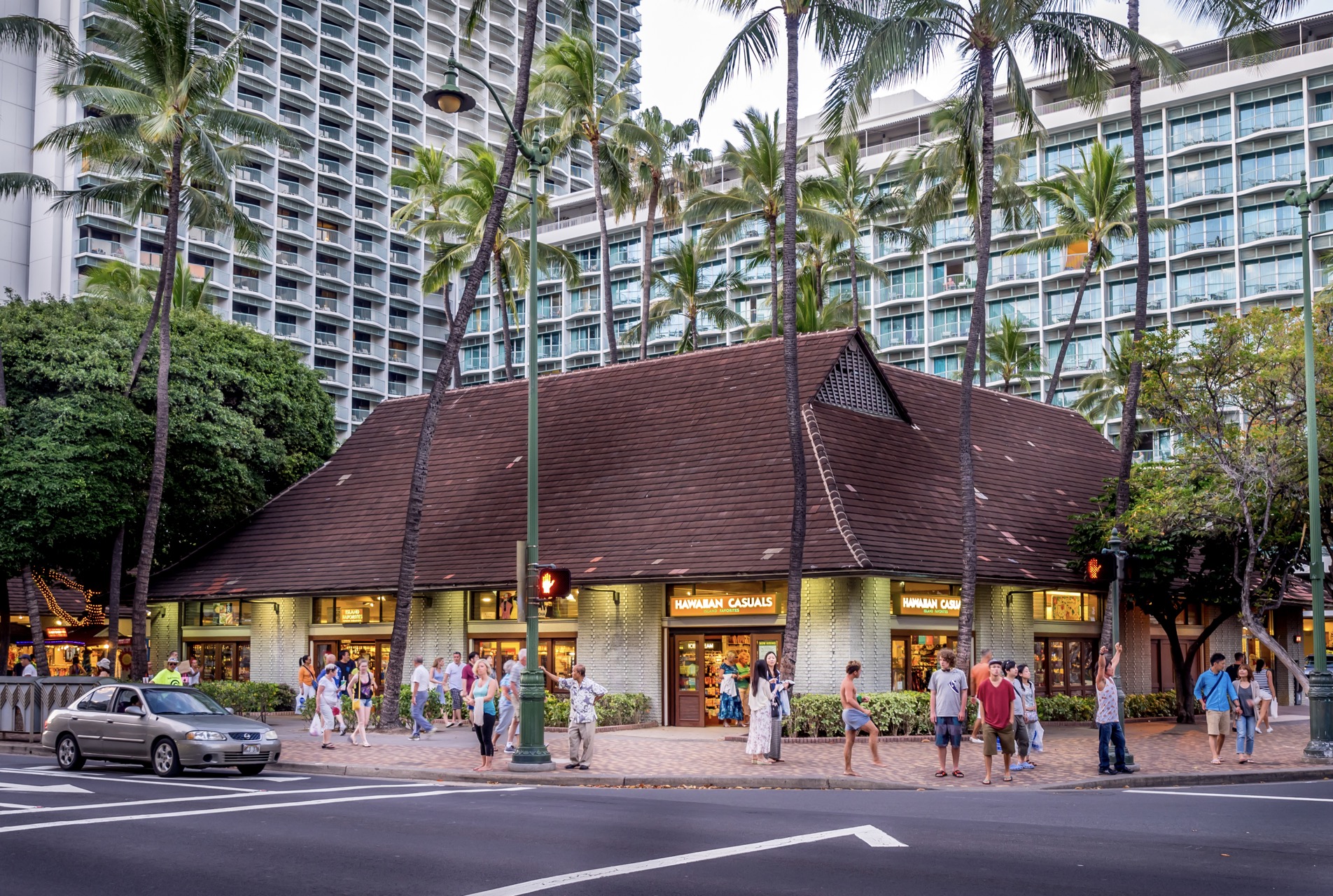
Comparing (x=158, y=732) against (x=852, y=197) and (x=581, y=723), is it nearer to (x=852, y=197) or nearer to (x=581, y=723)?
(x=581, y=723)

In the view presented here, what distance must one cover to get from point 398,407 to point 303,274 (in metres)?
54.5

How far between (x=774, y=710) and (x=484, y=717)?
4530 millimetres

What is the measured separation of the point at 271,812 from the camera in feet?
49.4

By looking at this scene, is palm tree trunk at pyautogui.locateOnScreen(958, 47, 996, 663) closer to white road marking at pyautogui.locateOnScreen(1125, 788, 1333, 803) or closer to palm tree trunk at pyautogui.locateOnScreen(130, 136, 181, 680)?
white road marking at pyautogui.locateOnScreen(1125, 788, 1333, 803)

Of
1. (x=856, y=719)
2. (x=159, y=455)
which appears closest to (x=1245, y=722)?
(x=856, y=719)

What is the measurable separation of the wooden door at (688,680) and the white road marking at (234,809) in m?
11.3

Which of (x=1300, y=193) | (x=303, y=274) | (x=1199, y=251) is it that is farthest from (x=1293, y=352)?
(x=303, y=274)

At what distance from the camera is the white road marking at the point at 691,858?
998 cm

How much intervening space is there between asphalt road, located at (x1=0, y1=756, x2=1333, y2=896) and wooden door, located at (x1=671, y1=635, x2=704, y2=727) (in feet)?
38.6

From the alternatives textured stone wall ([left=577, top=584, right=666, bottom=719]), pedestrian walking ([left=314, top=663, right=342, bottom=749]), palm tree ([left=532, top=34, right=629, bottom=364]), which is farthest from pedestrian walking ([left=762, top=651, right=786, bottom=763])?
palm tree ([left=532, top=34, right=629, bottom=364])

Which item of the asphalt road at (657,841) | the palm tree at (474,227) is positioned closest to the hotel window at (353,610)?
the palm tree at (474,227)

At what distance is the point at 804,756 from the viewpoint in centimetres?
2252

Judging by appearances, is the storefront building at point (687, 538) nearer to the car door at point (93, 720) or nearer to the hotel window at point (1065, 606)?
the hotel window at point (1065, 606)

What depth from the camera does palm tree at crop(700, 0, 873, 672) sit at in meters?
25.6
